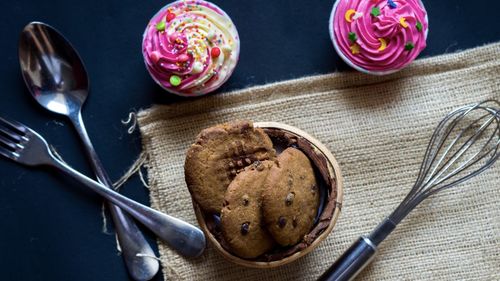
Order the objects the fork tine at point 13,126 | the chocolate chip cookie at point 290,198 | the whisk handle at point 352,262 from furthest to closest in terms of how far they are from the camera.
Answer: the fork tine at point 13,126
the whisk handle at point 352,262
the chocolate chip cookie at point 290,198

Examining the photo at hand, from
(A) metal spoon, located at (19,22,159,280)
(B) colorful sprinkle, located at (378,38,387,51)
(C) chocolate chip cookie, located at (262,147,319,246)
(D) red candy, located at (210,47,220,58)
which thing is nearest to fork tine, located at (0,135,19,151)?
(A) metal spoon, located at (19,22,159,280)

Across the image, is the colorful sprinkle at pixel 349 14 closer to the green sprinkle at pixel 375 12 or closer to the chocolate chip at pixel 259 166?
the green sprinkle at pixel 375 12

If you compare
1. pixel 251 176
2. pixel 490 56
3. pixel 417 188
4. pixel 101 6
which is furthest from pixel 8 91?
pixel 490 56

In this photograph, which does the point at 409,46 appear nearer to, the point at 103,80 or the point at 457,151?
the point at 457,151

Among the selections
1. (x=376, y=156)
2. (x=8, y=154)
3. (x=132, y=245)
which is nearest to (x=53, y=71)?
(x=8, y=154)

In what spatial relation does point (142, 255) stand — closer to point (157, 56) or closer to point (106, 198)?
point (106, 198)

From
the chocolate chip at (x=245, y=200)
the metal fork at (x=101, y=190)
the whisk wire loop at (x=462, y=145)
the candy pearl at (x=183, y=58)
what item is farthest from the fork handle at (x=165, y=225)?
the whisk wire loop at (x=462, y=145)

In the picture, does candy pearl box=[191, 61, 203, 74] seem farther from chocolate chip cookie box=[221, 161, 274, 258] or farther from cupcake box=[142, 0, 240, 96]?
chocolate chip cookie box=[221, 161, 274, 258]
